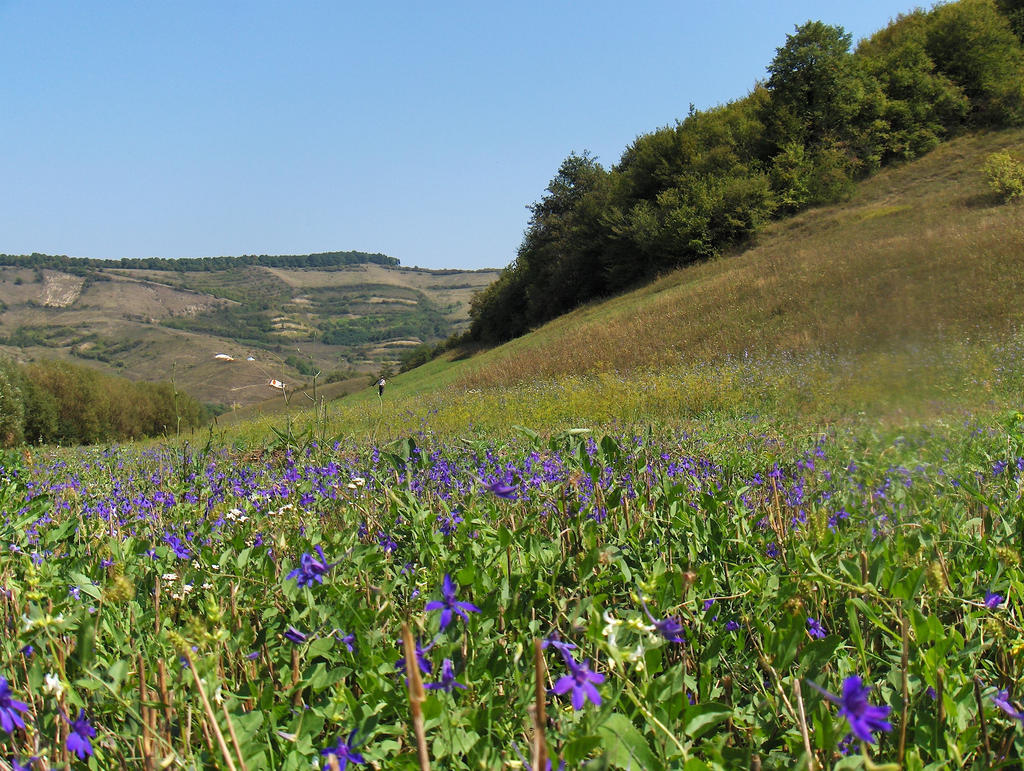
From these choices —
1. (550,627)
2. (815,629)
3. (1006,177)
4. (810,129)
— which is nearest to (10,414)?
(550,627)

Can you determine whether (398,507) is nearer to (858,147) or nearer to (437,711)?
(437,711)

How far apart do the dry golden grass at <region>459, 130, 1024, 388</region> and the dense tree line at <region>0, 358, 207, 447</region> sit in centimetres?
1716

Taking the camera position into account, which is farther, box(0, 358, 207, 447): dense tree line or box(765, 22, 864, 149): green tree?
box(765, 22, 864, 149): green tree

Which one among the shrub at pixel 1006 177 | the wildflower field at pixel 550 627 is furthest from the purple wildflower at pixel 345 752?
the shrub at pixel 1006 177

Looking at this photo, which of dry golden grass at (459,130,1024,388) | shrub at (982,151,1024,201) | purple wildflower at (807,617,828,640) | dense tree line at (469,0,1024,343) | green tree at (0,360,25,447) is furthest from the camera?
dense tree line at (469,0,1024,343)

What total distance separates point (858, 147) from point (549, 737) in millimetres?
41584

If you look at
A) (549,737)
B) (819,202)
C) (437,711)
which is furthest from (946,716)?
(819,202)

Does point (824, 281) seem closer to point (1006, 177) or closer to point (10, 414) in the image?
point (1006, 177)

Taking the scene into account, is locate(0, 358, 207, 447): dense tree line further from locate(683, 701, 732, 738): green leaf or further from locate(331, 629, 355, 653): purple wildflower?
locate(683, 701, 732, 738): green leaf

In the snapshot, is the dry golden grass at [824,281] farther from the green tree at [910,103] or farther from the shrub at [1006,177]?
the green tree at [910,103]

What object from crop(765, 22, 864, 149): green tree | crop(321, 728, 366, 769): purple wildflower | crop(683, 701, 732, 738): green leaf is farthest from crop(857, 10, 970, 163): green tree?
crop(321, 728, 366, 769): purple wildflower

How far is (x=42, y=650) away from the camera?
149cm

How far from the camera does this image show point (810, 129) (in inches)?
1527

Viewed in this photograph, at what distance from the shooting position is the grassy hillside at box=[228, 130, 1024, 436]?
3.28 metres
